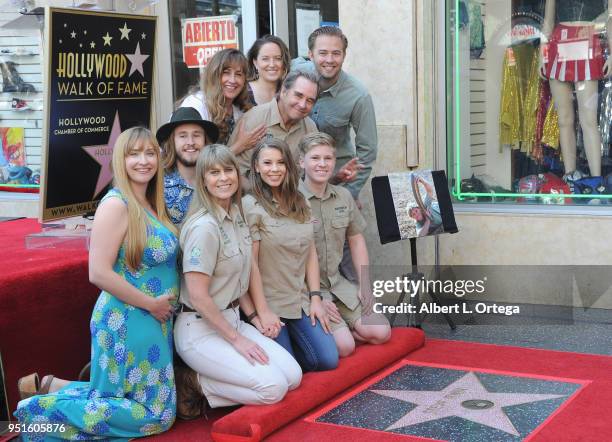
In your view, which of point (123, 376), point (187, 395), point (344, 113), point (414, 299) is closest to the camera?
point (123, 376)

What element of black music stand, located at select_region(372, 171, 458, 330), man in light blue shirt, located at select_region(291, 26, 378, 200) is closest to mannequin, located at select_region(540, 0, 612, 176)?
black music stand, located at select_region(372, 171, 458, 330)

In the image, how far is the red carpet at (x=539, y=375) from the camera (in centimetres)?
397

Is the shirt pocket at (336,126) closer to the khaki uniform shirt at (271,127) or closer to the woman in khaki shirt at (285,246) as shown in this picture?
the khaki uniform shirt at (271,127)

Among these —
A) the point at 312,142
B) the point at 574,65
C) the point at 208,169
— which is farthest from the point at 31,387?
the point at 574,65

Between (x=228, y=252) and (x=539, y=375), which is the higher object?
(x=228, y=252)

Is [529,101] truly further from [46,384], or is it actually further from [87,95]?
[46,384]

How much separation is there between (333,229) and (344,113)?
35.3 inches

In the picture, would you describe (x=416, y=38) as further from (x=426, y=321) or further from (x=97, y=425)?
(x=97, y=425)

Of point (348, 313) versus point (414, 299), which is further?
point (414, 299)

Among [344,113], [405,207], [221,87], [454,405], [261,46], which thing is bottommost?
[454,405]

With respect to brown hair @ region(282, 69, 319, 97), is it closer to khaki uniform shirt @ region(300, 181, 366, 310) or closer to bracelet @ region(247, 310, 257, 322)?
khaki uniform shirt @ region(300, 181, 366, 310)

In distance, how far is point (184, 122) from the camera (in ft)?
14.8

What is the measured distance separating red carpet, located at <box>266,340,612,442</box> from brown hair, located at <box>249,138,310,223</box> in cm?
98

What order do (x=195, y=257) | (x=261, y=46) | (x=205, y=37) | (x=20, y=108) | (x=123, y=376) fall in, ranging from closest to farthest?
(x=123, y=376), (x=195, y=257), (x=261, y=46), (x=205, y=37), (x=20, y=108)
